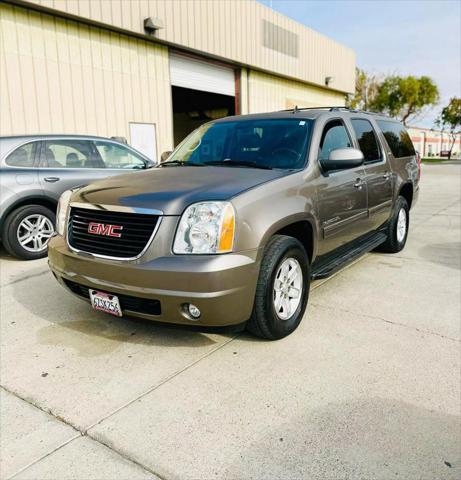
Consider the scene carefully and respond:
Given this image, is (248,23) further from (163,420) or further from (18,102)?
(163,420)

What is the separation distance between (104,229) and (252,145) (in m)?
1.65

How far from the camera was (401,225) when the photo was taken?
236 inches

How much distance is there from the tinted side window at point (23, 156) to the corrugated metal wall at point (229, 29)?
5.38m

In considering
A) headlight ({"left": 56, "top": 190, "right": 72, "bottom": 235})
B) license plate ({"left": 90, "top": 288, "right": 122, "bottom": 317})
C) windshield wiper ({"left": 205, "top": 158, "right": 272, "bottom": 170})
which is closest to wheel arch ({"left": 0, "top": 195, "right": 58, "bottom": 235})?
headlight ({"left": 56, "top": 190, "right": 72, "bottom": 235})

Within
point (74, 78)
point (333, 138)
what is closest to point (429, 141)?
point (74, 78)

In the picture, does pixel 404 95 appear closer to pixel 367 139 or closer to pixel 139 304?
pixel 367 139

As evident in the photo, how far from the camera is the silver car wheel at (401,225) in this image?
5.86 m

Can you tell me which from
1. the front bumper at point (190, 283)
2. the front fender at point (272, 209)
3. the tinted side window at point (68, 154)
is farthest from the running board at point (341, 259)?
the tinted side window at point (68, 154)

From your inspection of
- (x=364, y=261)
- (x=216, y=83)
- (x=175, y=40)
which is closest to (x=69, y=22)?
(x=175, y=40)

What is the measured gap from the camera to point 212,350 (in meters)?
3.18

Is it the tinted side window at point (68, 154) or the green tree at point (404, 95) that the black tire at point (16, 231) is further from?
the green tree at point (404, 95)

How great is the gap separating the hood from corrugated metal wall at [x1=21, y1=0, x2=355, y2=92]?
8.29m

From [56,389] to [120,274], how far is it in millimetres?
810

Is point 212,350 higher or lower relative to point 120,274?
lower
